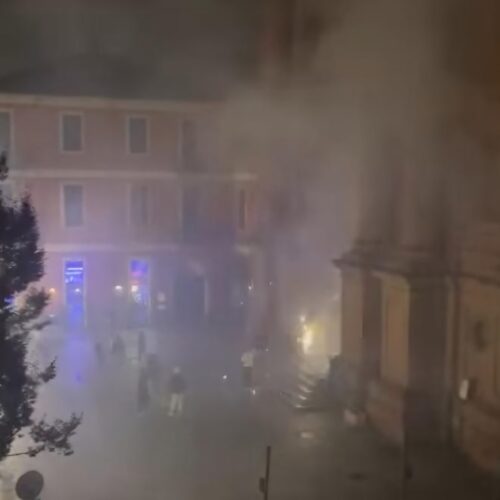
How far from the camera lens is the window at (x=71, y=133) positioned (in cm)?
2114

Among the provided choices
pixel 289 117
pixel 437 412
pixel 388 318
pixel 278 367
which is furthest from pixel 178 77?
pixel 437 412

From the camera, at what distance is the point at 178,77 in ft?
74.0

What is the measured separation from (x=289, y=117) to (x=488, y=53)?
22.9 ft

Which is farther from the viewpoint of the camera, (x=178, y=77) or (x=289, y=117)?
(x=178, y=77)

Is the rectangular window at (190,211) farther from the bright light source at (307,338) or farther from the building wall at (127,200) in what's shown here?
the bright light source at (307,338)

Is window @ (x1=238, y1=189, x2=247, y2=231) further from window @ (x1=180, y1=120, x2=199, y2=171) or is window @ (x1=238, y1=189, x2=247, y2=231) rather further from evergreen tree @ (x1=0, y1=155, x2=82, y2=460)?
evergreen tree @ (x1=0, y1=155, x2=82, y2=460)

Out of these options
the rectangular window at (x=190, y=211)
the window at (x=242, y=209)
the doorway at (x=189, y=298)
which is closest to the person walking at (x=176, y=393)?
the doorway at (x=189, y=298)

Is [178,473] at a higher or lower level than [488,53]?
lower

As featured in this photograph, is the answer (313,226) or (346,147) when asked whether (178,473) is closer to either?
(346,147)

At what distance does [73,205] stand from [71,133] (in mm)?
1852

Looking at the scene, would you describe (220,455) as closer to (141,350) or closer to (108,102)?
(141,350)

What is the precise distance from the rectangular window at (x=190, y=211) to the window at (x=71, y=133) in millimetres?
3078

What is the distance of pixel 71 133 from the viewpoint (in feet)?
69.7

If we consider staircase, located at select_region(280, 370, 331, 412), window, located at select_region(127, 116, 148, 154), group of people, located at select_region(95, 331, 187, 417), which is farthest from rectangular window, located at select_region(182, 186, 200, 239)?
staircase, located at select_region(280, 370, 331, 412)
